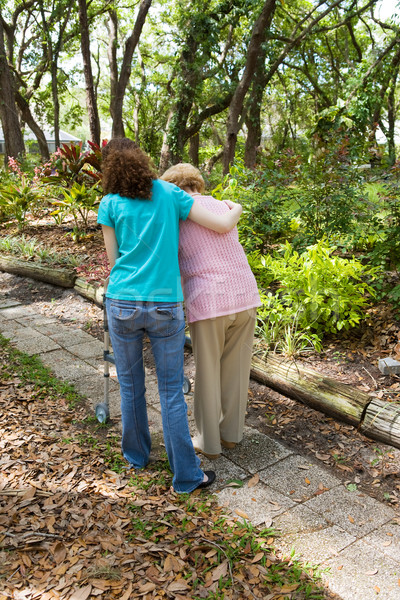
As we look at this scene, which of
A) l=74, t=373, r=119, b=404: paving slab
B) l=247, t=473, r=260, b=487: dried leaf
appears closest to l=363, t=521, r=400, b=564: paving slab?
l=247, t=473, r=260, b=487: dried leaf

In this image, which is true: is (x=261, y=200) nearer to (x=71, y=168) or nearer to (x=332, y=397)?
(x=332, y=397)

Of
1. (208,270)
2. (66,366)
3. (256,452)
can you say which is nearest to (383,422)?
(256,452)

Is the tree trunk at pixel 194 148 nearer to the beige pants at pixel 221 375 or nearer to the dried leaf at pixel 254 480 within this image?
the beige pants at pixel 221 375

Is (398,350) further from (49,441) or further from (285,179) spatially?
(49,441)

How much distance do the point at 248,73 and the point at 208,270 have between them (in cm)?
748

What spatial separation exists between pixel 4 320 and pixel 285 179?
360 cm

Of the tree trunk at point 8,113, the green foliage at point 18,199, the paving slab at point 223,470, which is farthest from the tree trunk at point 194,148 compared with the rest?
the paving slab at point 223,470

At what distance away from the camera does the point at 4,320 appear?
19.8 ft

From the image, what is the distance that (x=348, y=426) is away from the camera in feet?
12.1

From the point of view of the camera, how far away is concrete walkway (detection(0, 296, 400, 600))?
2.34 metres

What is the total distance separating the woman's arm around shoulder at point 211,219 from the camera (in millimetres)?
2777

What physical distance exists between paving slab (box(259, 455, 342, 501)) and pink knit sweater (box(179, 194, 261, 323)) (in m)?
1.04

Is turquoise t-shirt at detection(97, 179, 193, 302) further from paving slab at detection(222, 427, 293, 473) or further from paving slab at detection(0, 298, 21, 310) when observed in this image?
paving slab at detection(0, 298, 21, 310)

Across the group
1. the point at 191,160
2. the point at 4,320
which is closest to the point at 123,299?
the point at 4,320
